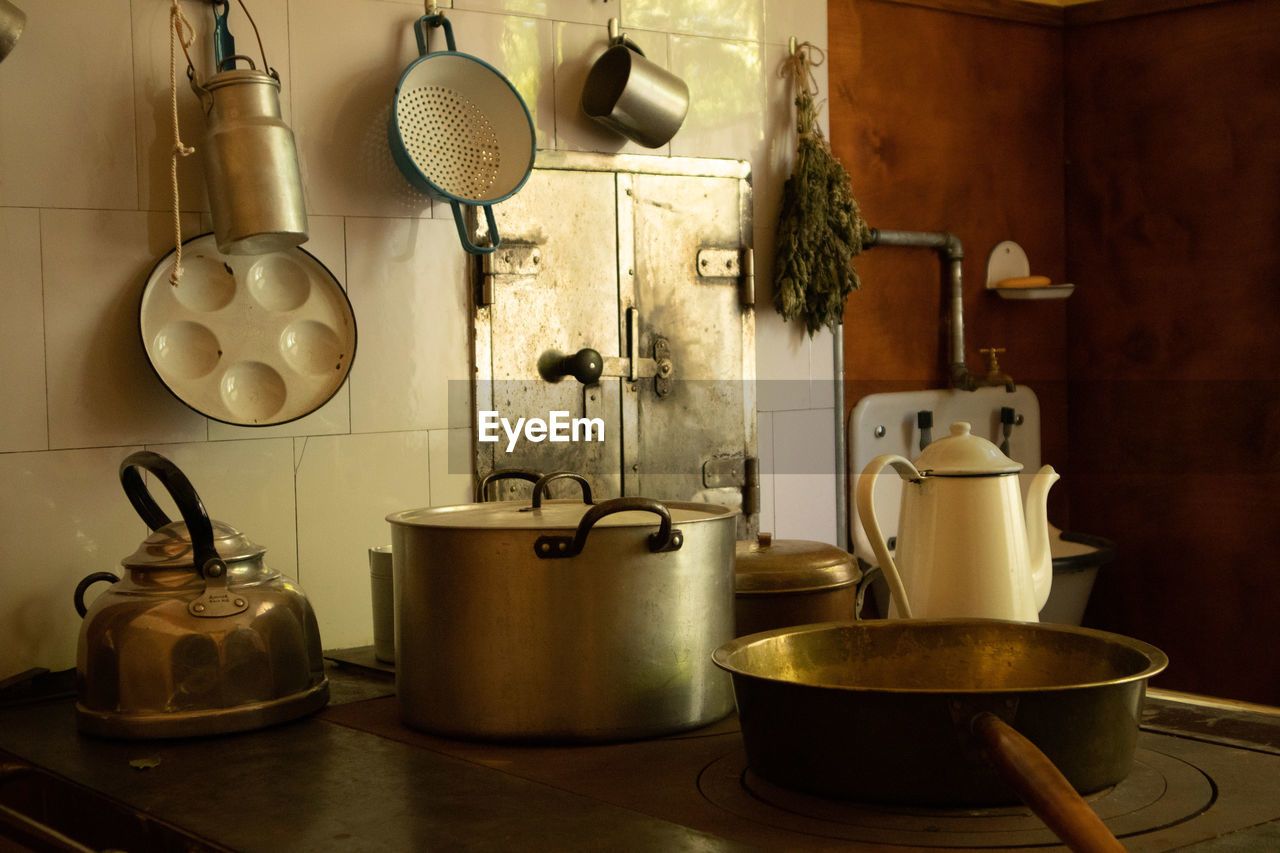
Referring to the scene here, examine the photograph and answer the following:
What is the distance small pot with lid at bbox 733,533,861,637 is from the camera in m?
1.49

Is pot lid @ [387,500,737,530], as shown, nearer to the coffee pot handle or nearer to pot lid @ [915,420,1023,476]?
the coffee pot handle

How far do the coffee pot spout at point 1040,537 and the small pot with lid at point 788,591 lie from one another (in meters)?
0.21

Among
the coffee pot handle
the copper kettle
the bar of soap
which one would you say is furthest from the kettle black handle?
the bar of soap


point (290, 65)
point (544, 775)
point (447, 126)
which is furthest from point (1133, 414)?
point (544, 775)

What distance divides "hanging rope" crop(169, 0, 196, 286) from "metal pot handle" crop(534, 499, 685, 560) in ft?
2.77

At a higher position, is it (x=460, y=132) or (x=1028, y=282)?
(x=460, y=132)

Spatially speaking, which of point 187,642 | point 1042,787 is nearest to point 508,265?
point 187,642

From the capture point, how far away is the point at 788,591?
1485mm

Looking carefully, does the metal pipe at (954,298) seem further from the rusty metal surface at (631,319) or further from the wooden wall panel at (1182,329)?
the rusty metal surface at (631,319)

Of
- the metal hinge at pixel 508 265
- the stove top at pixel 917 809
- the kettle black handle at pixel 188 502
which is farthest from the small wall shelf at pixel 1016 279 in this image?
the kettle black handle at pixel 188 502

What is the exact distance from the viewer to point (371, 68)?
2.07m

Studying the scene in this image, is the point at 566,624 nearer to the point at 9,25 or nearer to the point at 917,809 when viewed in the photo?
the point at 917,809

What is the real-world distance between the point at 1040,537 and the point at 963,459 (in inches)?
7.4

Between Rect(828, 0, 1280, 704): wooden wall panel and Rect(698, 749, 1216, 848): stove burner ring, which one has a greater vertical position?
Rect(828, 0, 1280, 704): wooden wall panel
